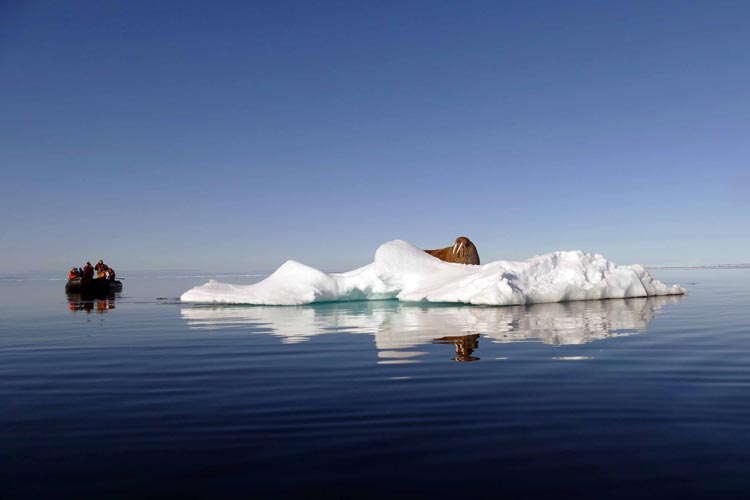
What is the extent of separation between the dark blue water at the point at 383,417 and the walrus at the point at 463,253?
1670cm

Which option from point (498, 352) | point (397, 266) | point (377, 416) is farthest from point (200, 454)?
point (397, 266)

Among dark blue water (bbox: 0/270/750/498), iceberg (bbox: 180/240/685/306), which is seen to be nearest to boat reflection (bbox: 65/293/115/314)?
iceberg (bbox: 180/240/685/306)

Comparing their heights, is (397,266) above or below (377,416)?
above

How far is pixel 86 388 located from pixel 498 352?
6.52 m

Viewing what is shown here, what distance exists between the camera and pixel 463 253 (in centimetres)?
2934

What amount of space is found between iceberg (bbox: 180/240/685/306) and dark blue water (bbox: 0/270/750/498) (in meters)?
9.71

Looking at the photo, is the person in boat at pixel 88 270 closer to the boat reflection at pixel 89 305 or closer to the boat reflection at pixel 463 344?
the boat reflection at pixel 89 305

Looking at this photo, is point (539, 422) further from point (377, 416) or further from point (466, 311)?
point (466, 311)

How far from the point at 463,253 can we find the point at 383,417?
24.0 meters

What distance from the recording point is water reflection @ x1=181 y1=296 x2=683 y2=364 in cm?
1177

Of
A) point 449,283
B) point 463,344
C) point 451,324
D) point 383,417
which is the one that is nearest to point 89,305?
point 449,283

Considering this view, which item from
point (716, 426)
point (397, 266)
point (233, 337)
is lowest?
point (716, 426)

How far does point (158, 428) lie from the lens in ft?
Result: 18.3

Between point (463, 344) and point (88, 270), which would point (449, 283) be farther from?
point (88, 270)
